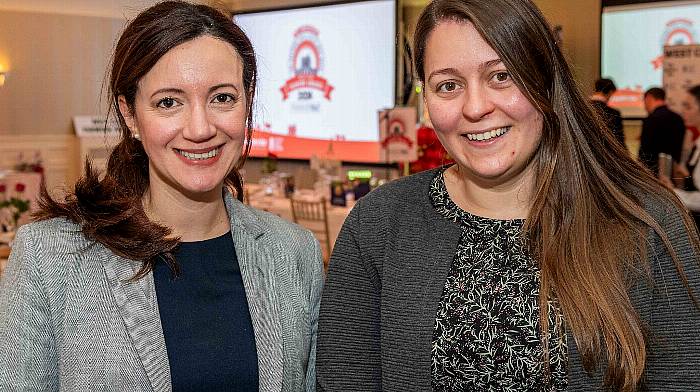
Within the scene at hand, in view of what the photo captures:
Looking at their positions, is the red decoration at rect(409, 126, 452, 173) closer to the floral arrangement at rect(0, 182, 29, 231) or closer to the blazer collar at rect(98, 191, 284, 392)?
the floral arrangement at rect(0, 182, 29, 231)

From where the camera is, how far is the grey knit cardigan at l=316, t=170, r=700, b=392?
1.64 meters

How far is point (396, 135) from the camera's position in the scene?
5238mm

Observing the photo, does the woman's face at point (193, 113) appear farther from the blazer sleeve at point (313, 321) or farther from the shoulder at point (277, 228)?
the blazer sleeve at point (313, 321)

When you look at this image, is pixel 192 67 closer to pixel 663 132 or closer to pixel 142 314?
pixel 142 314

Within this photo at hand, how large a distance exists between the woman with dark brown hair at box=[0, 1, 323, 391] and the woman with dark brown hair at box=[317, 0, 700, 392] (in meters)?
0.17

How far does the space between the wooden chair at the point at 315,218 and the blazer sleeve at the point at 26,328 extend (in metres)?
4.69

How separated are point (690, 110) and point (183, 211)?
545 centimetres

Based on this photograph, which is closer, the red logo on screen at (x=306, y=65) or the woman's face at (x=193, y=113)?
the woman's face at (x=193, y=113)

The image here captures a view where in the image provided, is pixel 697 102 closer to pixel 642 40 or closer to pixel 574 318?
pixel 642 40

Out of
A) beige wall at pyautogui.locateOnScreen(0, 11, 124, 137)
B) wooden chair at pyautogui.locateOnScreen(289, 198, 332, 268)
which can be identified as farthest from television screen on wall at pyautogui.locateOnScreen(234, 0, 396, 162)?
beige wall at pyautogui.locateOnScreen(0, 11, 124, 137)

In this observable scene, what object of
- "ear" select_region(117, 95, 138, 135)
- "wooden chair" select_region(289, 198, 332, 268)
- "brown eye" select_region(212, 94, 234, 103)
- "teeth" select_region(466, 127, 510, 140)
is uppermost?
"brown eye" select_region(212, 94, 234, 103)

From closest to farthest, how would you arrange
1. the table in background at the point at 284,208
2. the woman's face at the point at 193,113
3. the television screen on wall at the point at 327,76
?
the woman's face at the point at 193,113
the table in background at the point at 284,208
the television screen on wall at the point at 327,76

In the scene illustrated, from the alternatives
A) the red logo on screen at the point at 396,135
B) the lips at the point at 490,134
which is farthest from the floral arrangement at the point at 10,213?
the lips at the point at 490,134

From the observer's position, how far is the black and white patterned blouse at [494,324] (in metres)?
1.61
